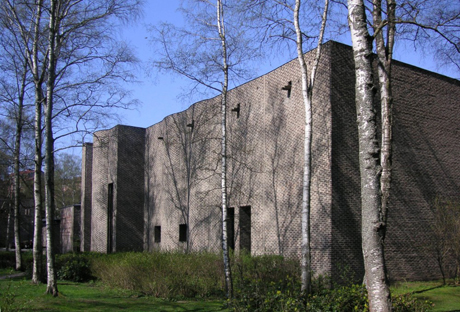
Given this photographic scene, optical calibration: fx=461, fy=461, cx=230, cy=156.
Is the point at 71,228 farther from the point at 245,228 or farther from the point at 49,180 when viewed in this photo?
the point at 49,180

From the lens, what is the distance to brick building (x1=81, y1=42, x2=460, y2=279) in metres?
15.3

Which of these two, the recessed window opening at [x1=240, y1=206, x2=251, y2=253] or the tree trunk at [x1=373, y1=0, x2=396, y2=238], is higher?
the tree trunk at [x1=373, y1=0, x2=396, y2=238]

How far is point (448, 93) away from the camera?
19.0m

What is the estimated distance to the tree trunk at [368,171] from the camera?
5.79 meters

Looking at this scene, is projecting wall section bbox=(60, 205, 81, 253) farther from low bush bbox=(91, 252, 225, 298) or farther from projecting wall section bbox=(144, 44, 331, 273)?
low bush bbox=(91, 252, 225, 298)

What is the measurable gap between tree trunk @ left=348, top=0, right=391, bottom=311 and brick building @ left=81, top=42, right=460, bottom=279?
25.4 feet

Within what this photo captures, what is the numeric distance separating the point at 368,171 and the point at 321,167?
9.44m

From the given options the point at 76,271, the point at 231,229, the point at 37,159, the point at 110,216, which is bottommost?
the point at 76,271

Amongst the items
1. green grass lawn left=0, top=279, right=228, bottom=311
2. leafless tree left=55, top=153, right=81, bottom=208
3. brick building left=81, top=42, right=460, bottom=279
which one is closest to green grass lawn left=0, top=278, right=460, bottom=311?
green grass lawn left=0, top=279, right=228, bottom=311

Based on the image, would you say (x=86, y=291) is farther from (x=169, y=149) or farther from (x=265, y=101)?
(x=169, y=149)

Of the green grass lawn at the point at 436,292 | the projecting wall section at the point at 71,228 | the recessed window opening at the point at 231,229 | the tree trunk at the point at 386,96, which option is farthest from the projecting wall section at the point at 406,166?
the projecting wall section at the point at 71,228

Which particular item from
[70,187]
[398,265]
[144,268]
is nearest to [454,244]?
[398,265]

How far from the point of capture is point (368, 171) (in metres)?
6.11

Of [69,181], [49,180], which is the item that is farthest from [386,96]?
[69,181]
